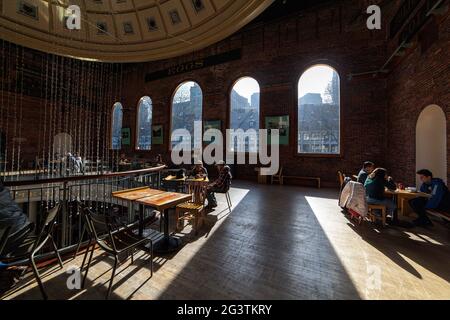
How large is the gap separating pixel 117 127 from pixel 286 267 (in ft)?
48.9

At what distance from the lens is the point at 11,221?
1.71m

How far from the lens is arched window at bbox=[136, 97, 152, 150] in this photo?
480 inches

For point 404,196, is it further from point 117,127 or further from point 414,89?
point 117,127

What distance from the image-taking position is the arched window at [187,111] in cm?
1055

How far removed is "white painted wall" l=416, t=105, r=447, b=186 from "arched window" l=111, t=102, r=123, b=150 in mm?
15329

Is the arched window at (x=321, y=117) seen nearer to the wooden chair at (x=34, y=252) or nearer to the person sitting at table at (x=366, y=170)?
the person sitting at table at (x=366, y=170)

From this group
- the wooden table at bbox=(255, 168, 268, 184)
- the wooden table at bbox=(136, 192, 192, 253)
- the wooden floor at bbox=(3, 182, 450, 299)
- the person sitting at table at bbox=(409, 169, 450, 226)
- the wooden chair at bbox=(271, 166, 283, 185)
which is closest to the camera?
the wooden floor at bbox=(3, 182, 450, 299)

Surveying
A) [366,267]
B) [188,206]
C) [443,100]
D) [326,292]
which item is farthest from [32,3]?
[443,100]

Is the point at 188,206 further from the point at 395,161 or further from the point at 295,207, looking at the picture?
the point at 395,161

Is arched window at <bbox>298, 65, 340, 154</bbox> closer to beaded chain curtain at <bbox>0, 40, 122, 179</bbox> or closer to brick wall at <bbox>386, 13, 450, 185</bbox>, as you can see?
brick wall at <bbox>386, 13, 450, 185</bbox>

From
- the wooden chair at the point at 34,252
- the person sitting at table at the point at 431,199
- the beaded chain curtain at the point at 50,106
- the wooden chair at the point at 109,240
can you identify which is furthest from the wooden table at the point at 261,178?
the beaded chain curtain at the point at 50,106

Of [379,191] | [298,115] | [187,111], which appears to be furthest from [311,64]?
[187,111]

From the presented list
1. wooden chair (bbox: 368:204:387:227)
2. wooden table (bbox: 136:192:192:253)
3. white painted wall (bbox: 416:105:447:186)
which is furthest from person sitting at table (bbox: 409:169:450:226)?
wooden table (bbox: 136:192:192:253)

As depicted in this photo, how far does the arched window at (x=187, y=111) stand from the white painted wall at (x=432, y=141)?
846cm
